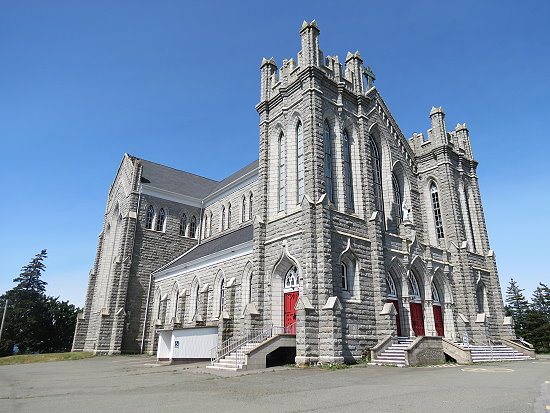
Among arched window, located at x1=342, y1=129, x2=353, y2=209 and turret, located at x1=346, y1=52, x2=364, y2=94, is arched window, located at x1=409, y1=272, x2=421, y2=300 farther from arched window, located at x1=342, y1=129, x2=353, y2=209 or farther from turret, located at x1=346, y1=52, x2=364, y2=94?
turret, located at x1=346, y1=52, x2=364, y2=94

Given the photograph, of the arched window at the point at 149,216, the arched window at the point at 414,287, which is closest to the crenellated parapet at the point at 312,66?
the arched window at the point at 414,287

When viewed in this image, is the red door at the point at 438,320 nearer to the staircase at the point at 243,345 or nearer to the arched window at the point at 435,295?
the arched window at the point at 435,295

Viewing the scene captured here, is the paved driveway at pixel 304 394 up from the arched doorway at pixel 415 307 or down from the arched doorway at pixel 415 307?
down

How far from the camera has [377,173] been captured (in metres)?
24.7

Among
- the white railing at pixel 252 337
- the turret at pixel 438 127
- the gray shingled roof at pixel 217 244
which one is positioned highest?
the turret at pixel 438 127

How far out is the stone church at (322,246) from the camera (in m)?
18.0

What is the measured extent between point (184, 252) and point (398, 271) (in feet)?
72.0

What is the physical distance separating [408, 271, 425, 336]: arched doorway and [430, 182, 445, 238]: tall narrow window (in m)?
5.78

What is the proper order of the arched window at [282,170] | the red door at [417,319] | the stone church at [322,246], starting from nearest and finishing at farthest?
the stone church at [322,246] → the arched window at [282,170] → the red door at [417,319]

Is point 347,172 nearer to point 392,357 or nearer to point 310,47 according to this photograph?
point 310,47

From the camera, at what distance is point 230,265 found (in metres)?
24.9

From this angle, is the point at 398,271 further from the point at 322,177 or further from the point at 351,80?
the point at 351,80

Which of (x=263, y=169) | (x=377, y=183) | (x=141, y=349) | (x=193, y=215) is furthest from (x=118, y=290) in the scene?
(x=377, y=183)

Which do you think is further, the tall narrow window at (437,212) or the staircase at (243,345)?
the tall narrow window at (437,212)
